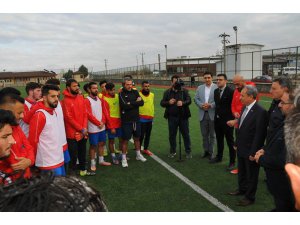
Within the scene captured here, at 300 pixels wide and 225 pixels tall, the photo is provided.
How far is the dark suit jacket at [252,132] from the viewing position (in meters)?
3.96

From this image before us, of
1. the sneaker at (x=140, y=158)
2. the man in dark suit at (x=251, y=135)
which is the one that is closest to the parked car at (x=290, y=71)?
the sneaker at (x=140, y=158)

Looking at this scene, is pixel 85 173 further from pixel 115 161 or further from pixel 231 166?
pixel 231 166

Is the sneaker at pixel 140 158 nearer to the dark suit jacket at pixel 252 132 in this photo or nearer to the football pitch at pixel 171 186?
the football pitch at pixel 171 186

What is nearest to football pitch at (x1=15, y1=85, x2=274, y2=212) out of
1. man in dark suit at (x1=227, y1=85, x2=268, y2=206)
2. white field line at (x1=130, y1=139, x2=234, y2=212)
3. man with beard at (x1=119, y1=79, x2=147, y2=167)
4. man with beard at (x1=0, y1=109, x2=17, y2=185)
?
white field line at (x1=130, y1=139, x2=234, y2=212)

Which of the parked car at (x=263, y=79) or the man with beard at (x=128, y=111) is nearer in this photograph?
the man with beard at (x=128, y=111)

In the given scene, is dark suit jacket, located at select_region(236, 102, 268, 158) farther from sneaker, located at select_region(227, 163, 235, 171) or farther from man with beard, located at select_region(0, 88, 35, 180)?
man with beard, located at select_region(0, 88, 35, 180)

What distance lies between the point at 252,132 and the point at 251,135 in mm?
48

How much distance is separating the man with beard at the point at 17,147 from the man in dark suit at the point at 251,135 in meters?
2.84

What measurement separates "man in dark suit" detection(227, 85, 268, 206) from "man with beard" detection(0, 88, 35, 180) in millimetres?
2843

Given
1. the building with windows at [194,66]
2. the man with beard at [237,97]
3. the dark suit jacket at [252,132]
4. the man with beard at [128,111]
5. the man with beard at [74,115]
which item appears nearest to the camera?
the dark suit jacket at [252,132]

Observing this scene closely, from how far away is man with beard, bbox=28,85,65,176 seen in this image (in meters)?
3.66

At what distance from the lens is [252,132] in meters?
4.14

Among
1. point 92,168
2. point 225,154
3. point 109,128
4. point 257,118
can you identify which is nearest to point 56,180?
point 257,118

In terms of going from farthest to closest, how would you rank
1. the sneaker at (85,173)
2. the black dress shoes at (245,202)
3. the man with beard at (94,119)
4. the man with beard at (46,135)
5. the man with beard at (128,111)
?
the man with beard at (128,111), the man with beard at (94,119), the sneaker at (85,173), the black dress shoes at (245,202), the man with beard at (46,135)
